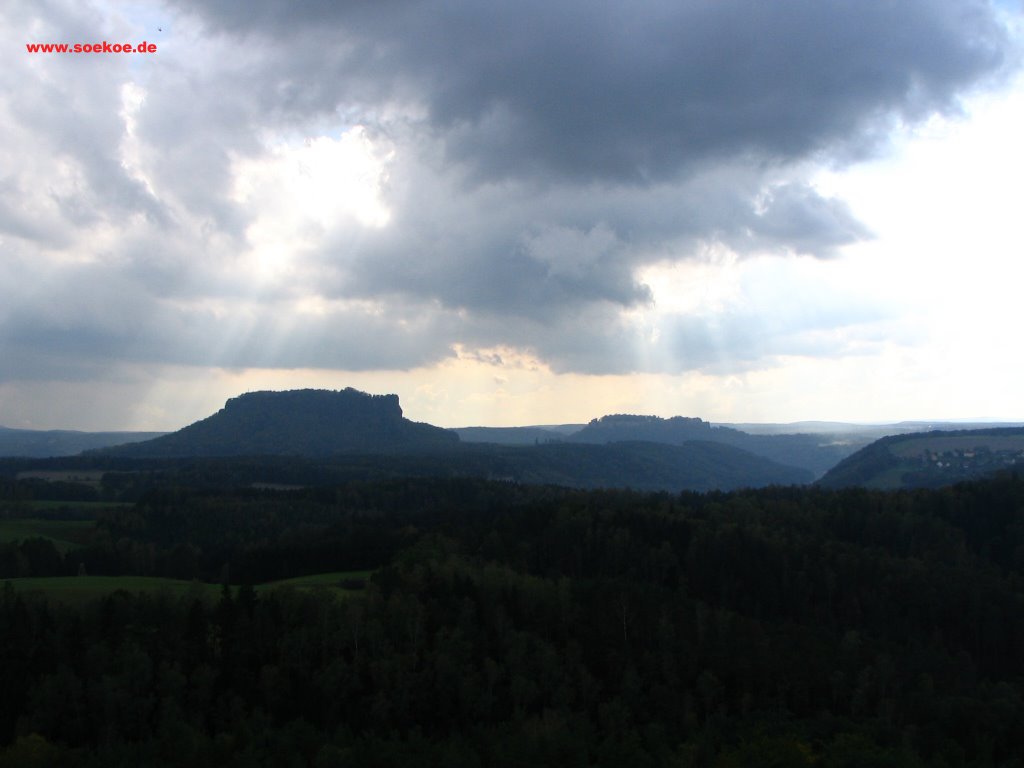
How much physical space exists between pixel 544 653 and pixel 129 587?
4857 centimetres

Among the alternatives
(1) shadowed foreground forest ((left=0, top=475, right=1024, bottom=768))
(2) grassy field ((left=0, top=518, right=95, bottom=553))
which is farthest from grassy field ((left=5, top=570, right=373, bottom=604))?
(2) grassy field ((left=0, top=518, right=95, bottom=553))

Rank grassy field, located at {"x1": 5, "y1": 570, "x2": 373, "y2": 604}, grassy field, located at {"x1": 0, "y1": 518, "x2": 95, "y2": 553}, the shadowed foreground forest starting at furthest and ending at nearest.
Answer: grassy field, located at {"x1": 0, "y1": 518, "x2": 95, "y2": 553} → grassy field, located at {"x1": 5, "y1": 570, "x2": 373, "y2": 604} → the shadowed foreground forest

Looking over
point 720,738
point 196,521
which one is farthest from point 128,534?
point 720,738

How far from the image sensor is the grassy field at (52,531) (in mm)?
155712

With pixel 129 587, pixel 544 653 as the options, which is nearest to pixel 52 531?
pixel 129 587

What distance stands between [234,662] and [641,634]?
43.7 meters

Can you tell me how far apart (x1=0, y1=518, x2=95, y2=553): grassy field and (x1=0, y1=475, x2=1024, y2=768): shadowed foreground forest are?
15.9 metres

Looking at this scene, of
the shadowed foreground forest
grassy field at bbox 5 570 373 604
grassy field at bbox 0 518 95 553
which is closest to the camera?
the shadowed foreground forest

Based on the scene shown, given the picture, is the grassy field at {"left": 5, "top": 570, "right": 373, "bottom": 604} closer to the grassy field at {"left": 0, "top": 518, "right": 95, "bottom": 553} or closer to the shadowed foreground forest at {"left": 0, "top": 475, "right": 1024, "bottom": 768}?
the shadowed foreground forest at {"left": 0, "top": 475, "right": 1024, "bottom": 768}

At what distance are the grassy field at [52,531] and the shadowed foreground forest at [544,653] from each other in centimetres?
1587

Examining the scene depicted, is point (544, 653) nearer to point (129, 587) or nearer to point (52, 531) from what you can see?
point (129, 587)

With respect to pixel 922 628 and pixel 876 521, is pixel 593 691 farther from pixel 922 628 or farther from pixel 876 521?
pixel 876 521

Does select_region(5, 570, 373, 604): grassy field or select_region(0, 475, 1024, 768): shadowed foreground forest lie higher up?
select_region(5, 570, 373, 604): grassy field

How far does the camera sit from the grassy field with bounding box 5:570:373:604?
95.1 meters
